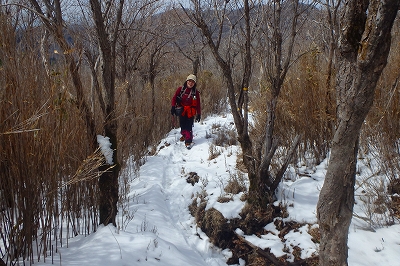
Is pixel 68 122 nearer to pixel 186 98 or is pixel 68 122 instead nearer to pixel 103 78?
pixel 103 78

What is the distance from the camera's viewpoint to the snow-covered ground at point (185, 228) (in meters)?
2.12

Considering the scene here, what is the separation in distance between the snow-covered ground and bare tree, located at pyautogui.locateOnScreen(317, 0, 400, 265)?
3.31 feet

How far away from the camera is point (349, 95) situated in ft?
4.09

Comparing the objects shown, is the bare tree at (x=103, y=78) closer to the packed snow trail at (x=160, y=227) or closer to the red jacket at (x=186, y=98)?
the packed snow trail at (x=160, y=227)

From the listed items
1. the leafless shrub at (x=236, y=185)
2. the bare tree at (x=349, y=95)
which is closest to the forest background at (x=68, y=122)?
the bare tree at (x=349, y=95)

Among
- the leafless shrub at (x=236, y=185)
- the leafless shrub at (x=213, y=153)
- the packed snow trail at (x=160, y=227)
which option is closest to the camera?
the packed snow trail at (x=160, y=227)

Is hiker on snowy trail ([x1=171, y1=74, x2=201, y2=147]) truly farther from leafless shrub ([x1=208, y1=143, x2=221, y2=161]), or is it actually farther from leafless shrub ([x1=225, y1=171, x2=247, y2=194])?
leafless shrub ([x1=225, y1=171, x2=247, y2=194])

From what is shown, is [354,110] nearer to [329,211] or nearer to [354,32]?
[354,32]

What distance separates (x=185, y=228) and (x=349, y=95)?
2537mm

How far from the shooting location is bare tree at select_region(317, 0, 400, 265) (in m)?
1.10

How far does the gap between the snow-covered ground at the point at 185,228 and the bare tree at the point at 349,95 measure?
3.31 feet

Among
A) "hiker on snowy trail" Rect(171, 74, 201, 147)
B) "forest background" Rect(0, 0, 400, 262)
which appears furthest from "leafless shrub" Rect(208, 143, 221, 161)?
"forest background" Rect(0, 0, 400, 262)

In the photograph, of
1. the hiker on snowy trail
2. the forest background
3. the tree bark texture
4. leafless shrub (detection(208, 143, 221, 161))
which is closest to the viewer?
the forest background

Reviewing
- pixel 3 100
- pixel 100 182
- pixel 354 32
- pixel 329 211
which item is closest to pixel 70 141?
pixel 100 182
